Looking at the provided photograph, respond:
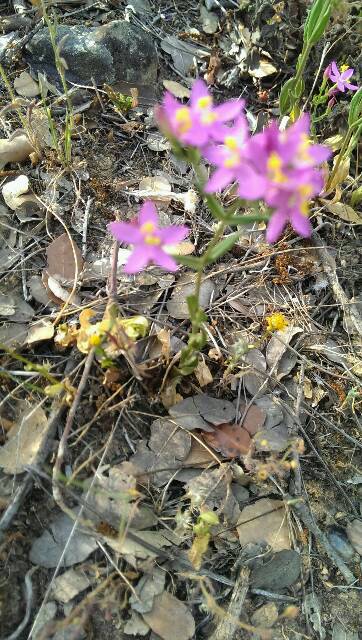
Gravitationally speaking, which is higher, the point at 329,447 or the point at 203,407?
the point at 203,407

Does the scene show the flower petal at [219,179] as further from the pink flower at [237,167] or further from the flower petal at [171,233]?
the flower petal at [171,233]

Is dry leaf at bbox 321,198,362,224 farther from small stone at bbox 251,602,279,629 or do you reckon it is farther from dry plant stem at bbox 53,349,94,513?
small stone at bbox 251,602,279,629

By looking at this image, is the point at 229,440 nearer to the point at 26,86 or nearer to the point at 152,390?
the point at 152,390

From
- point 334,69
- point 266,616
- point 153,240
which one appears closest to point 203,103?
point 153,240

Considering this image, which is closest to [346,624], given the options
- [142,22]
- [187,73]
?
[187,73]

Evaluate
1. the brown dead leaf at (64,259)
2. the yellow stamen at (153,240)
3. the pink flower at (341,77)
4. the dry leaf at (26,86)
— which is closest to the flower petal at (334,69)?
the pink flower at (341,77)

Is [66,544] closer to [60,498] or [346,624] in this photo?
[60,498]

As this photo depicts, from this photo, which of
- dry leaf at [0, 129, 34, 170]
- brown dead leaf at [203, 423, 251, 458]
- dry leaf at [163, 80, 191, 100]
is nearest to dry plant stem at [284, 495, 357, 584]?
brown dead leaf at [203, 423, 251, 458]
